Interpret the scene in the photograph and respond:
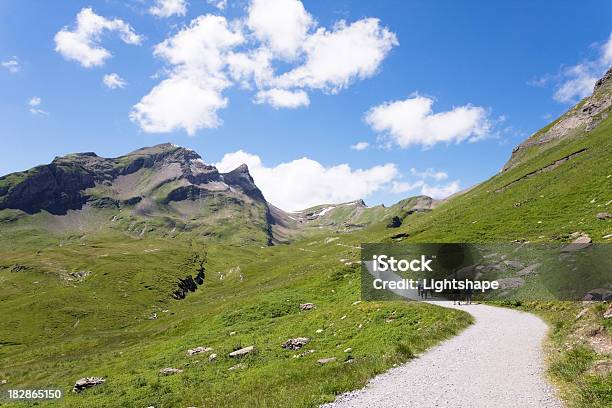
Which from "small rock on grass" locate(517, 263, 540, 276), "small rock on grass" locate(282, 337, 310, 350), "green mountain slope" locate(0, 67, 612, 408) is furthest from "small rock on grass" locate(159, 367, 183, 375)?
A: "small rock on grass" locate(517, 263, 540, 276)

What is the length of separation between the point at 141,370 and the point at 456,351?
30276 millimetres

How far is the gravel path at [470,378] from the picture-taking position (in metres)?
14.8

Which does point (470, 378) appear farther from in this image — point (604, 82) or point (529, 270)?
point (604, 82)

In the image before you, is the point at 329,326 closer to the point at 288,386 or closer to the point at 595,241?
the point at 288,386

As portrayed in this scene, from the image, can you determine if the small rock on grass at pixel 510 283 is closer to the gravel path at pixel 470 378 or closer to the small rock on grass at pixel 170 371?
the gravel path at pixel 470 378

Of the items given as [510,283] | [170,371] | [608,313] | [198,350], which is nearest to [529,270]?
[510,283]

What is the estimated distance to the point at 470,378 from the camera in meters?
17.3

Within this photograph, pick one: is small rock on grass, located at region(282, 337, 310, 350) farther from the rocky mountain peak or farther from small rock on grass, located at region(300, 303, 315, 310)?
the rocky mountain peak

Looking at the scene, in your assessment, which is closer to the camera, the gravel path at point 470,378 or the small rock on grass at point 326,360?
the gravel path at point 470,378

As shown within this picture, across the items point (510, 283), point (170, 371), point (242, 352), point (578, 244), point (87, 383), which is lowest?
point (87, 383)

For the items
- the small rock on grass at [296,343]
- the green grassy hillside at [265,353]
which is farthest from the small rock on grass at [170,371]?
the small rock on grass at [296,343]

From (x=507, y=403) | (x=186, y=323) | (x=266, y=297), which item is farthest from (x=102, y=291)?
(x=507, y=403)

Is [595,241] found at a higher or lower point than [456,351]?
higher

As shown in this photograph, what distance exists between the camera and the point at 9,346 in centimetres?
10306
